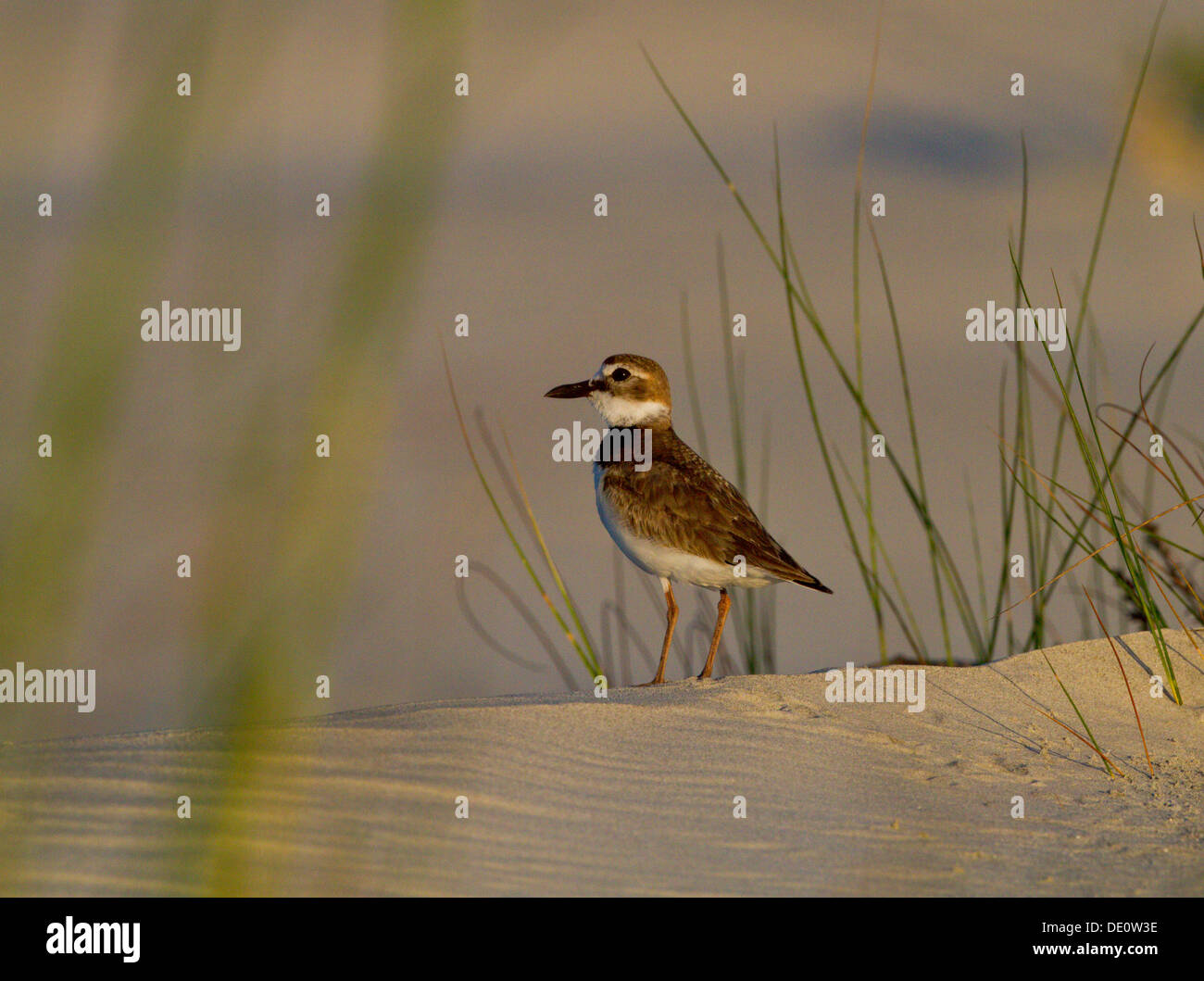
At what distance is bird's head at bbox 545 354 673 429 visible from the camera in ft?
23.1

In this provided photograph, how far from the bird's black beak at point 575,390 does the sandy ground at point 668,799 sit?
250 cm

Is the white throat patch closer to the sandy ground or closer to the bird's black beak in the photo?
the bird's black beak

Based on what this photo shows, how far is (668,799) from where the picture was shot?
3805 mm

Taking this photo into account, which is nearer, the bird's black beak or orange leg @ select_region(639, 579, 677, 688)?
orange leg @ select_region(639, 579, 677, 688)

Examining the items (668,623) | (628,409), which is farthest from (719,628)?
(628,409)

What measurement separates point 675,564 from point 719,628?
1.47 feet

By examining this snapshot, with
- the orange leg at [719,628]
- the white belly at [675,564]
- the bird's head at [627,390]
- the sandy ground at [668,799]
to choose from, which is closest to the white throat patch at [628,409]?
the bird's head at [627,390]

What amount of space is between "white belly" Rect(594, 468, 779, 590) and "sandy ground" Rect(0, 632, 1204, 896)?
1181 mm

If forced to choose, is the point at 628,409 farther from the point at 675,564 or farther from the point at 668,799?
the point at 668,799

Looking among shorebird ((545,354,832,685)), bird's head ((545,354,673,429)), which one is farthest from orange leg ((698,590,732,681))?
bird's head ((545,354,673,429))

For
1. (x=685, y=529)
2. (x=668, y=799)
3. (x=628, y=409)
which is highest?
(x=628, y=409)

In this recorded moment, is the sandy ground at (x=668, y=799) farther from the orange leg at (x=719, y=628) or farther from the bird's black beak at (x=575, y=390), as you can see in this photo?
the bird's black beak at (x=575, y=390)

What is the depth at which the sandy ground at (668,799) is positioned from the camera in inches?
127
